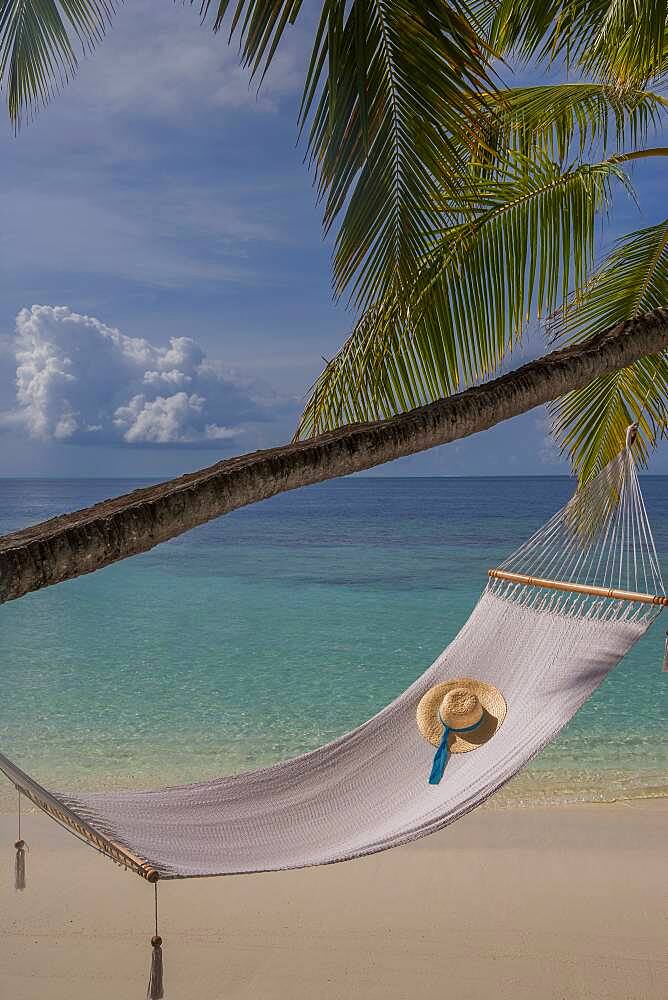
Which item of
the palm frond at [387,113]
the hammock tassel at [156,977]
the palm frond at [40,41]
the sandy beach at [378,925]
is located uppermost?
the palm frond at [40,41]

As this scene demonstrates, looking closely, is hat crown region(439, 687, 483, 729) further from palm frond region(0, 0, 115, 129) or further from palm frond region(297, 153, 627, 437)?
palm frond region(0, 0, 115, 129)

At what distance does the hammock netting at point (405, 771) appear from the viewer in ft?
5.48

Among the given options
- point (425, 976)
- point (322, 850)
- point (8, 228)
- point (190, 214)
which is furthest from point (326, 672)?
point (8, 228)

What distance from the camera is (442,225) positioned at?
1.90m

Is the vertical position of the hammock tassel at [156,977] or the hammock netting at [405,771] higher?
the hammock netting at [405,771]

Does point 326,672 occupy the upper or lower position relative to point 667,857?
upper

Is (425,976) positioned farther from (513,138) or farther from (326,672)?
(326,672)

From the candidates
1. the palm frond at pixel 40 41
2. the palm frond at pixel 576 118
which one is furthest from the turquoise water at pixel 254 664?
the palm frond at pixel 40 41

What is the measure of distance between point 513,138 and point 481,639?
5.06ft

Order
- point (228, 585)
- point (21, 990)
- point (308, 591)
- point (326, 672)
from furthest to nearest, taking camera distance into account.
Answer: point (228, 585)
point (308, 591)
point (326, 672)
point (21, 990)

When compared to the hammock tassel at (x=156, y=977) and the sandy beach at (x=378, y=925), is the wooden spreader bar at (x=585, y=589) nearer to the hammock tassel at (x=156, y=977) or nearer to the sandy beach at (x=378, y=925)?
the sandy beach at (x=378, y=925)

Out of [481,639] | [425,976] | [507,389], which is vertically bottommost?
[425,976]

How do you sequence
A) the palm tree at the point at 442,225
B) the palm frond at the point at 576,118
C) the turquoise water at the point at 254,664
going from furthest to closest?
the turquoise water at the point at 254,664, the palm frond at the point at 576,118, the palm tree at the point at 442,225

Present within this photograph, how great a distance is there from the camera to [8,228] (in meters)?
24.9
